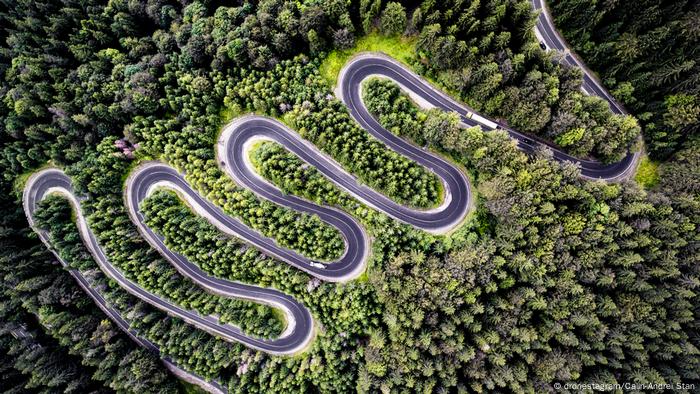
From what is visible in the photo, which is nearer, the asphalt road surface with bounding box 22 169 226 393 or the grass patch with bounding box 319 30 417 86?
the grass patch with bounding box 319 30 417 86

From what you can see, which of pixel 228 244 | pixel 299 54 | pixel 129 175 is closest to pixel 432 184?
pixel 299 54

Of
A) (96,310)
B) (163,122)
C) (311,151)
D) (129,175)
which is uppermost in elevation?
(311,151)

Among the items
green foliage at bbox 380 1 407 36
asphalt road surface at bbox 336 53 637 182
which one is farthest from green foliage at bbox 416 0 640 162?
green foliage at bbox 380 1 407 36

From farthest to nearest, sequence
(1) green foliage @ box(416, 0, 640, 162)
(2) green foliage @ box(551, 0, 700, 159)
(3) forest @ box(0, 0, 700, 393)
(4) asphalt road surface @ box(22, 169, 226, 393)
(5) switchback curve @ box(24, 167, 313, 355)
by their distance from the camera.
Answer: (4) asphalt road surface @ box(22, 169, 226, 393), (5) switchback curve @ box(24, 167, 313, 355), (1) green foliage @ box(416, 0, 640, 162), (3) forest @ box(0, 0, 700, 393), (2) green foliage @ box(551, 0, 700, 159)

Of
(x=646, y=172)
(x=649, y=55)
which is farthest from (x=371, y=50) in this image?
(x=646, y=172)

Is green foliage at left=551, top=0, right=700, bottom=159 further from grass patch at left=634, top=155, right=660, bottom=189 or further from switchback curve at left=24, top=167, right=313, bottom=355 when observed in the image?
switchback curve at left=24, top=167, right=313, bottom=355

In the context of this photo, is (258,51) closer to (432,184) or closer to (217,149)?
(217,149)
